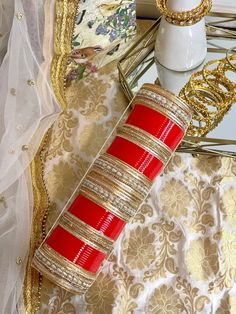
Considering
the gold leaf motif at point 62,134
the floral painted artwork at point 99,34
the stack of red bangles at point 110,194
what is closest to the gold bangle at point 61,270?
the stack of red bangles at point 110,194

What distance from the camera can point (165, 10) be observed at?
2.81 feet

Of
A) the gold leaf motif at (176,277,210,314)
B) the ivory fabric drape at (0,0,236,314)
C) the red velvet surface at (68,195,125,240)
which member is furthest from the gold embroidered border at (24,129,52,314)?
the gold leaf motif at (176,277,210,314)

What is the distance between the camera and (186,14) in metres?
0.84

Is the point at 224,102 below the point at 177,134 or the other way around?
the other way around

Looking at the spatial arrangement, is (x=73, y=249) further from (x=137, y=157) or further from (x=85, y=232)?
(x=137, y=157)

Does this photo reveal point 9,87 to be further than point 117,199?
Yes

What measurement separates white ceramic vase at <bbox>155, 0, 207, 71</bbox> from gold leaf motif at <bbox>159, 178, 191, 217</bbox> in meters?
0.21

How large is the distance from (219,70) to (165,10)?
0.15 metres

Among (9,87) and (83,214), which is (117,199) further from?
(9,87)

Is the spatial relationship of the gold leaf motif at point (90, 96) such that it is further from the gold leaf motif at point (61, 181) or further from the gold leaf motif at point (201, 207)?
the gold leaf motif at point (201, 207)

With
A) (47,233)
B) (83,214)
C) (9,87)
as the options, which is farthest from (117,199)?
(9,87)

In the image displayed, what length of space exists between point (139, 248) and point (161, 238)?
0.04m

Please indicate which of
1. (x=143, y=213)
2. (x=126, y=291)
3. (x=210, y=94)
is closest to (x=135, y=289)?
(x=126, y=291)

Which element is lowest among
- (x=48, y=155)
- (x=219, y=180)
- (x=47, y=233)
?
(x=47, y=233)
